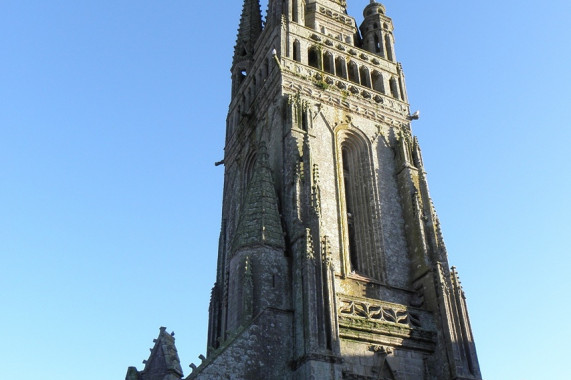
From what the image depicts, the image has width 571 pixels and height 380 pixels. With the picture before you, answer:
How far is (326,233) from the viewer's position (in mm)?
22312

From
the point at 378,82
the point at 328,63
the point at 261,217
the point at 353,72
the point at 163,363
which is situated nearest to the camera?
the point at 163,363

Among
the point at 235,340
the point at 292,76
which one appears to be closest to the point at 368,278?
the point at 235,340

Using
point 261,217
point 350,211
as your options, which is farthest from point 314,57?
point 261,217

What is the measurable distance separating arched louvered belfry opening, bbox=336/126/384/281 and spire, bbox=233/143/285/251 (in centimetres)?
287

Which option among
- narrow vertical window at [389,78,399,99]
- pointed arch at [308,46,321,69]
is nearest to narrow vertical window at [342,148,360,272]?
pointed arch at [308,46,321,69]

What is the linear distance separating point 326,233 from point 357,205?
2865 mm

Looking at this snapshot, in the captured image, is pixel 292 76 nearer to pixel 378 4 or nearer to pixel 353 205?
pixel 353 205

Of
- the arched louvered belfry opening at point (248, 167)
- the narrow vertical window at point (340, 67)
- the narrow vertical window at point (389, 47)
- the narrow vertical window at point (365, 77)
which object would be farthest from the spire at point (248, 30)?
the arched louvered belfry opening at point (248, 167)

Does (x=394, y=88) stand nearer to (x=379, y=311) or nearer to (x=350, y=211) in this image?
(x=350, y=211)

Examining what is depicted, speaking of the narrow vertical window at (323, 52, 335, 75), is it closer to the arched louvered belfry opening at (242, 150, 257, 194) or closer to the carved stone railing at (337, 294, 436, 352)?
the arched louvered belfry opening at (242, 150, 257, 194)

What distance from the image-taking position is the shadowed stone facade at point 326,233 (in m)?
18.2

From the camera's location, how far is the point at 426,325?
21031mm

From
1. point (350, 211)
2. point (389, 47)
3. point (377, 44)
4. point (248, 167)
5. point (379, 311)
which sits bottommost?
point (379, 311)

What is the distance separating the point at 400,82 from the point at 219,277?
12951 mm
